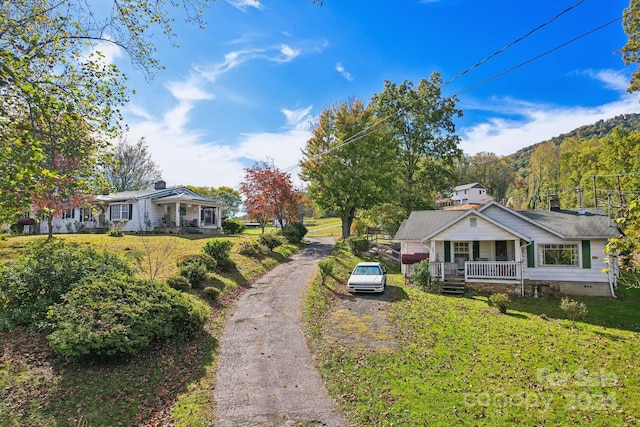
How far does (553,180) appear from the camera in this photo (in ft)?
185

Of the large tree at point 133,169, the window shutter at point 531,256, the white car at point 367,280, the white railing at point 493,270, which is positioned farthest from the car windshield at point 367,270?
the large tree at point 133,169

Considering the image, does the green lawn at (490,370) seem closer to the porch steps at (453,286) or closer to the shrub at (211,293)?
the porch steps at (453,286)

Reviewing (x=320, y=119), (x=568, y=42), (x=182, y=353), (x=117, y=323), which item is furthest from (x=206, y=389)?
(x=320, y=119)

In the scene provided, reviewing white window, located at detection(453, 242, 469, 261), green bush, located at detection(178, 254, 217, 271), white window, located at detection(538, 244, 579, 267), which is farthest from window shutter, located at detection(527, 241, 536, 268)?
green bush, located at detection(178, 254, 217, 271)

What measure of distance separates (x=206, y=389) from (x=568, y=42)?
42.4 feet

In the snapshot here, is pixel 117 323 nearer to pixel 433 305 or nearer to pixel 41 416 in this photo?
pixel 41 416

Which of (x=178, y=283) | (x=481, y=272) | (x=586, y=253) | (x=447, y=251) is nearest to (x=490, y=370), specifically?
(x=481, y=272)

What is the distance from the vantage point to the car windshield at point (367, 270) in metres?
18.3

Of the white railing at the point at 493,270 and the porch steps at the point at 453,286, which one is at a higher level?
the white railing at the point at 493,270

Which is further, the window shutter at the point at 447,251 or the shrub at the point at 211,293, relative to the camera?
the window shutter at the point at 447,251

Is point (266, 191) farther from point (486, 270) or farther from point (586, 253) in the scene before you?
point (586, 253)

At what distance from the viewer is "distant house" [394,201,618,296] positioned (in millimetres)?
17891

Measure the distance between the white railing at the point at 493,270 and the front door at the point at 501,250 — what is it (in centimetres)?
210

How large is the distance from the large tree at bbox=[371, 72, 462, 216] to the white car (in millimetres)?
18640
